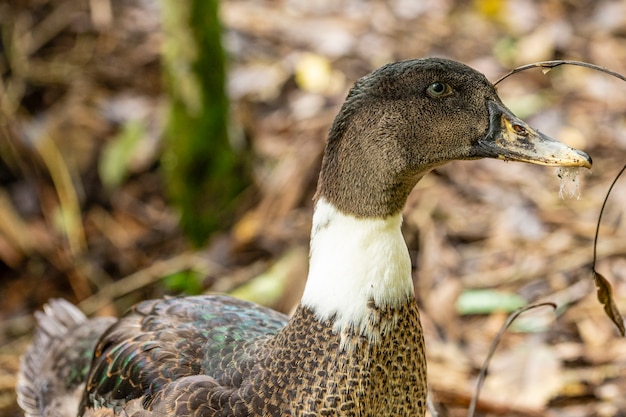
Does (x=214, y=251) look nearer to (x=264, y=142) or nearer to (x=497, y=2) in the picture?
(x=264, y=142)

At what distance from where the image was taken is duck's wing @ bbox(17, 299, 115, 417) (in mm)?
3482

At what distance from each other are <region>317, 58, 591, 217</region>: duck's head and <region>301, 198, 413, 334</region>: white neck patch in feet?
0.17

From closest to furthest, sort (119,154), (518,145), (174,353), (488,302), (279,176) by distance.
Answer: (518,145), (174,353), (488,302), (279,176), (119,154)

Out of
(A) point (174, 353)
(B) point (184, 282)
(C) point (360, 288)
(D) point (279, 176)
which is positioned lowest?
(A) point (174, 353)

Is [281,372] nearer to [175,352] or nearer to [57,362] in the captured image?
[175,352]

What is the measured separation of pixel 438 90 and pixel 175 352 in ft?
4.04

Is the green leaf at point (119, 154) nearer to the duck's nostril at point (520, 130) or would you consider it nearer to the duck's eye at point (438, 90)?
the duck's eye at point (438, 90)

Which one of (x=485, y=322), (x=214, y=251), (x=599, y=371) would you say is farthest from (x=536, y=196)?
(x=214, y=251)

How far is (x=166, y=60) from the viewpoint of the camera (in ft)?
16.8

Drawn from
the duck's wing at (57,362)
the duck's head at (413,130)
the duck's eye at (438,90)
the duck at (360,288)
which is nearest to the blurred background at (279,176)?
the duck's wing at (57,362)

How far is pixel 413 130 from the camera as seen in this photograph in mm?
2463

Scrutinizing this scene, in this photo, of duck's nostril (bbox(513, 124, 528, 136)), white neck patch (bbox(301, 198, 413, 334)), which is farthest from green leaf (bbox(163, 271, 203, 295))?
duck's nostril (bbox(513, 124, 528, 136))

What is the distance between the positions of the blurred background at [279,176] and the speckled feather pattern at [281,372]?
1.17m

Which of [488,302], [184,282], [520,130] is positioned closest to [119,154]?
[184,282]
